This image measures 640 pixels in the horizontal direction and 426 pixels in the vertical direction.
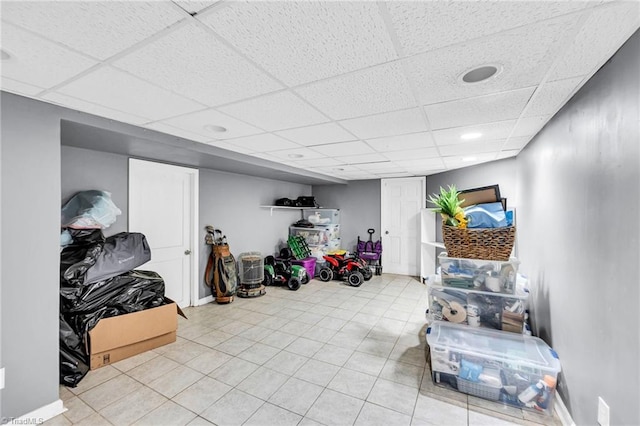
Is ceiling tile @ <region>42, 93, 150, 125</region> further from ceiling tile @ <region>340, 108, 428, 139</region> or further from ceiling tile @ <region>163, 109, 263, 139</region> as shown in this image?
ceiling tile @ <region>340, 108, 428, 139</region>

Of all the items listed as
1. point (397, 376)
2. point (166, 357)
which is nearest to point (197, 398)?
point (166, 357)

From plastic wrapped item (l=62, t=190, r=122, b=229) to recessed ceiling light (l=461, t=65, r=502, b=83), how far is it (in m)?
3.48

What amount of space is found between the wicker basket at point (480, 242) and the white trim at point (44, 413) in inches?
130

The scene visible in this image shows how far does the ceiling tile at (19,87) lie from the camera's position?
160 cm

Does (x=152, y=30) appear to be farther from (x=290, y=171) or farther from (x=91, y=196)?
(x=290, y=171)

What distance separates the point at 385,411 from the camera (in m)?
1.98

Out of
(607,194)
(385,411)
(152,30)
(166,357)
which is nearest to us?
(152,30)

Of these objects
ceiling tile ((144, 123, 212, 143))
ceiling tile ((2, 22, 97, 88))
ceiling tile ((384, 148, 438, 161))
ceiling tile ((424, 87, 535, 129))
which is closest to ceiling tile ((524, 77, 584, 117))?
ceiling tile ((424, 87, 535, 129))

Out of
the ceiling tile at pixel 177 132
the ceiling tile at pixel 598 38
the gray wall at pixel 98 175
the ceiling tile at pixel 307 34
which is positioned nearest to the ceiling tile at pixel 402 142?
the ceiling tile at pixel 598 38

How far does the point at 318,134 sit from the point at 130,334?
9.21ft

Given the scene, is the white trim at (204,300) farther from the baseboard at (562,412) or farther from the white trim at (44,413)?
the baseboard at (562,412)

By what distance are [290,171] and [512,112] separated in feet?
10.7

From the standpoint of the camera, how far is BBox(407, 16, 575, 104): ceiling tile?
45.6 inches

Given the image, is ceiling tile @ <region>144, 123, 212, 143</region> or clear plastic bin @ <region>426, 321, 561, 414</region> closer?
clear plastic bin @ <region>426, 321, 561, 414</region>
